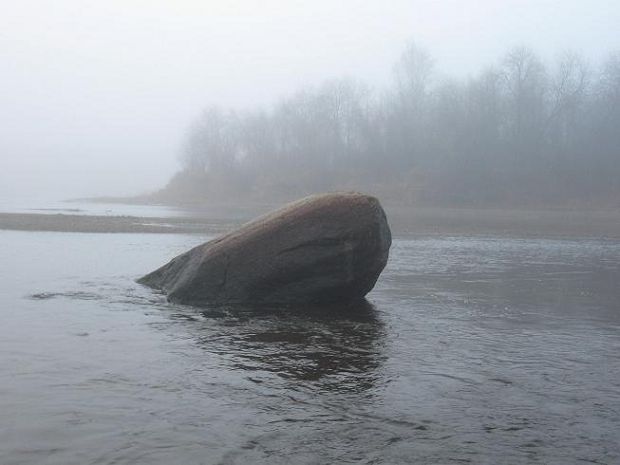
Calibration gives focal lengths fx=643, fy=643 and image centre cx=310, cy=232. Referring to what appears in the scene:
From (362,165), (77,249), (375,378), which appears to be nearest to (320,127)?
(362,165)

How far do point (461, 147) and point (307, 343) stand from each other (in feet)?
255

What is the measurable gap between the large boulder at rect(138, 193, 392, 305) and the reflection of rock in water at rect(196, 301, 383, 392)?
2.04 feet

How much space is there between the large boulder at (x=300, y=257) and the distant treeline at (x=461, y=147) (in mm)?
62032

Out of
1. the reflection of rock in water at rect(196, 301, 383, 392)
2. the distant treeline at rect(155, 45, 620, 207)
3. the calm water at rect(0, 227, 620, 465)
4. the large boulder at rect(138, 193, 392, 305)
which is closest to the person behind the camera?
the calm water at rect(0, 227, 620, 465)

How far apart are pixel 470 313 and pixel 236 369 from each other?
6.62m

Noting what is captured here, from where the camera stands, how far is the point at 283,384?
8.73m

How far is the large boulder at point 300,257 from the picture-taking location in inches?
554

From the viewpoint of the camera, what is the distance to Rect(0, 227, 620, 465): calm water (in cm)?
669

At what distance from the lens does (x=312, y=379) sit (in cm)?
897

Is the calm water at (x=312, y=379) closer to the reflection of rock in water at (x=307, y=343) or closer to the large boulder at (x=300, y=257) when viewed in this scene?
the reflection of rock in water at (x=307, y=343)

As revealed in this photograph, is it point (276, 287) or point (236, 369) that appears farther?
point (276, 287)

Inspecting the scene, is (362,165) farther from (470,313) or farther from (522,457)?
(522,457)

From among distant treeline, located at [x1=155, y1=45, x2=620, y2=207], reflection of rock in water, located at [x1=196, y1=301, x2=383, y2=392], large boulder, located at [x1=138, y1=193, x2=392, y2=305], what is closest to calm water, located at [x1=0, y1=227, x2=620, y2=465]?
reflection of rock in water, located at [x1=196, y1=301, x2=383, y2=392]

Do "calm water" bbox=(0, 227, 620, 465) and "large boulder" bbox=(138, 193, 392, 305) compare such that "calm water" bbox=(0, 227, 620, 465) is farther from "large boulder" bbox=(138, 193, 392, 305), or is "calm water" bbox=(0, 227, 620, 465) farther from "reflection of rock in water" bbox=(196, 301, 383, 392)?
"large boulder" bbox=(138, 193, 392, 305)
